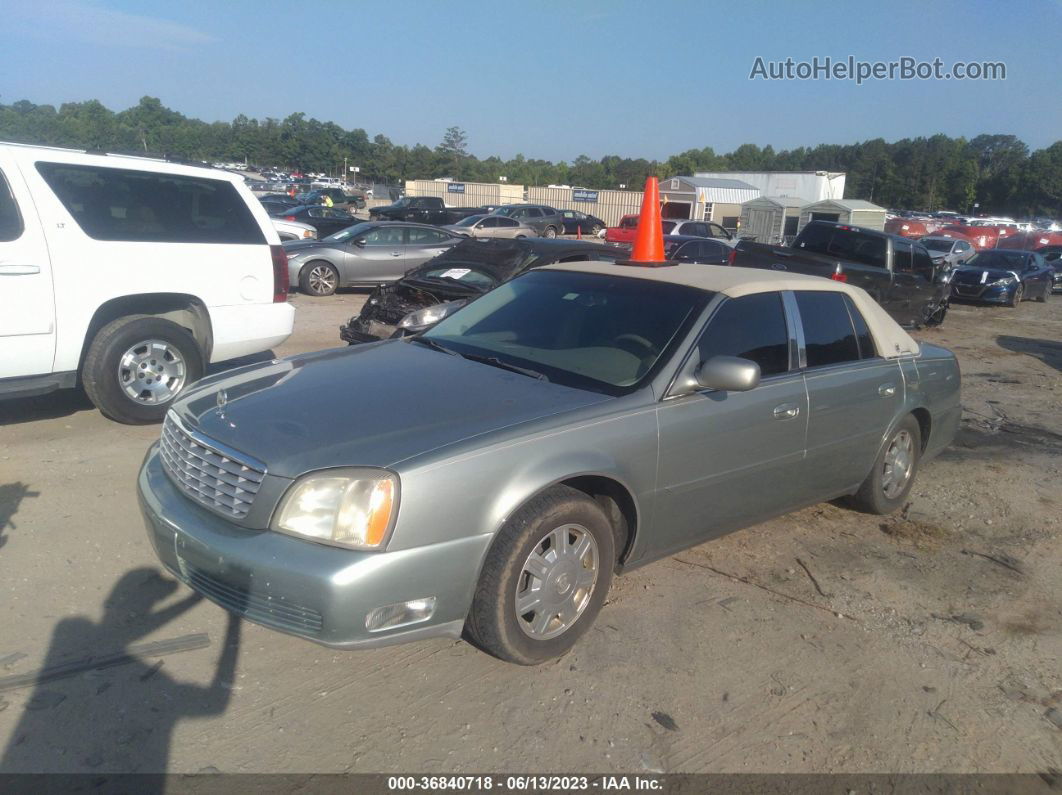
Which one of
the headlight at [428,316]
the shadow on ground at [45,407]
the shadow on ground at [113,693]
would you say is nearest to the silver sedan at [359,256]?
the shadow on ground at [45,407]

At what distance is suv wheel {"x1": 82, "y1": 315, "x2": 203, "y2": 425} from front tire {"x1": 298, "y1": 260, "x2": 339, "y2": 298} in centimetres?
864

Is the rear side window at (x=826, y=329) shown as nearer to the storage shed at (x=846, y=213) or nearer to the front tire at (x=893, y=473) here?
the front tire at (x=893, y=473)

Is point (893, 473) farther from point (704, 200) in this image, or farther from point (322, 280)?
point (704, 200)

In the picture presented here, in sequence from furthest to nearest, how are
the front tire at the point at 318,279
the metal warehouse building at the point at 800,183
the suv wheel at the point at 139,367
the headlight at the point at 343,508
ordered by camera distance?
the metal warehouse building at the point at 800,183 < the front tire at the point at 318,279 < the suv wheel at the point at 139,367 < the headlight at the point at 343,508

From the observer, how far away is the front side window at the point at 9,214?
18.0 ft

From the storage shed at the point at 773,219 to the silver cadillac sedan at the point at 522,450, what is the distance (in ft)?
129

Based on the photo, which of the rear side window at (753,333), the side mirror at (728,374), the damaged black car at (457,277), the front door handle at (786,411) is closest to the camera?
the side mirror at (728,374)

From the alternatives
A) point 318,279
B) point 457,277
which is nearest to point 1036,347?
point 457,277

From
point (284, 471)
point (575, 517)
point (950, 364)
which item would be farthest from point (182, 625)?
point (950, 364)

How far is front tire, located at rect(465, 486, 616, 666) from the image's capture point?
3.13 metres

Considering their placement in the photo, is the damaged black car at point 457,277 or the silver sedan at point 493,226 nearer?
the damaged black car at point 457,277

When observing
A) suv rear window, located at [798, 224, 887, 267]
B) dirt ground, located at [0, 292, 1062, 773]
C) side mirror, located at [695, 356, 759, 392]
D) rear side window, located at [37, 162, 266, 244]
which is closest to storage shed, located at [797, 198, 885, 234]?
suv rear window, located at [798, 224, 887, 267]

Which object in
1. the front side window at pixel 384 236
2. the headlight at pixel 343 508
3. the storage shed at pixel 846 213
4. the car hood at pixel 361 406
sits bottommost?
the headlight at pixel 343 508

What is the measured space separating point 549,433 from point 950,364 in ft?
12.2
